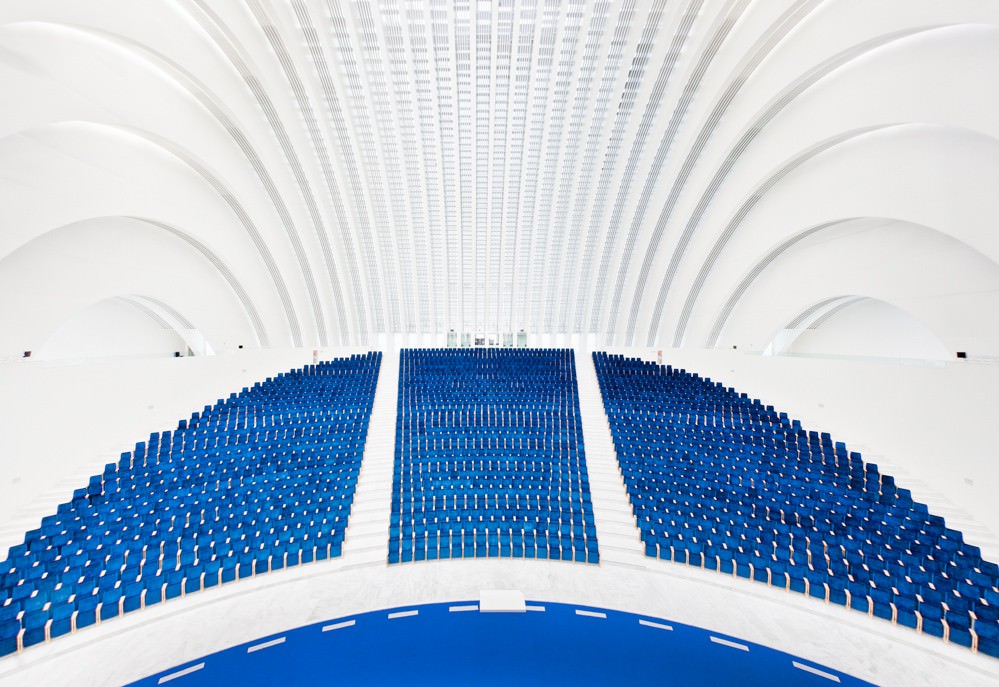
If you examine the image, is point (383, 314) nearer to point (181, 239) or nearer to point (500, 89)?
point (181, 239)

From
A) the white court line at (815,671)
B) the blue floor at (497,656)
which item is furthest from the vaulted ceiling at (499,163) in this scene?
the blue floor at (497,656)

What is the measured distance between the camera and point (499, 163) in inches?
668

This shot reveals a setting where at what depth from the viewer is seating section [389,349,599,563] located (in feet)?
28.0

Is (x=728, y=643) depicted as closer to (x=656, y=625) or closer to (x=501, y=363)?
(x=656, y=625)

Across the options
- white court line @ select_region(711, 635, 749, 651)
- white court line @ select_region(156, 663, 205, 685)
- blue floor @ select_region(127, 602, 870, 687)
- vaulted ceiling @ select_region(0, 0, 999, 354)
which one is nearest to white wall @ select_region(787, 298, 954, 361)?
vaulted ceiling @ select_region(0, 0, 999, 354)

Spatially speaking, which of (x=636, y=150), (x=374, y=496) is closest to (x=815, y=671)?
(x=374, y=496)

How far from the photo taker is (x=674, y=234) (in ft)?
57.6

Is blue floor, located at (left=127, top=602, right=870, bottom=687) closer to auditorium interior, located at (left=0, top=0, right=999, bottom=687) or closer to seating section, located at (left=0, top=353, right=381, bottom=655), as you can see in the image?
auditorium interior, located at (left=0, top=0, right=999, bottom=687)

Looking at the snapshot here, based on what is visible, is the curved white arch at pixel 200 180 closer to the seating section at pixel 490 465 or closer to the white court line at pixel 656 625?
the seating section at pixel 490 465

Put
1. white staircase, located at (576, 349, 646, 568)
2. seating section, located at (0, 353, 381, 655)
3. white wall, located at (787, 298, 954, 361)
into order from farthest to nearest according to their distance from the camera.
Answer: white wall, located at (787, 298, 954, 361) → white staircase, located at (576, 349, 646, 568) → seating section, located at (0, 353, 381, 655)

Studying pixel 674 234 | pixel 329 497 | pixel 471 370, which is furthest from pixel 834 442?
pixel 329 497

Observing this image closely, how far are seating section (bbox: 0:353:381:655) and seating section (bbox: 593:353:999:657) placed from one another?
754cm

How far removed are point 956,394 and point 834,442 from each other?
10.2ft

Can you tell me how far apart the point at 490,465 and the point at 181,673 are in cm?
705
